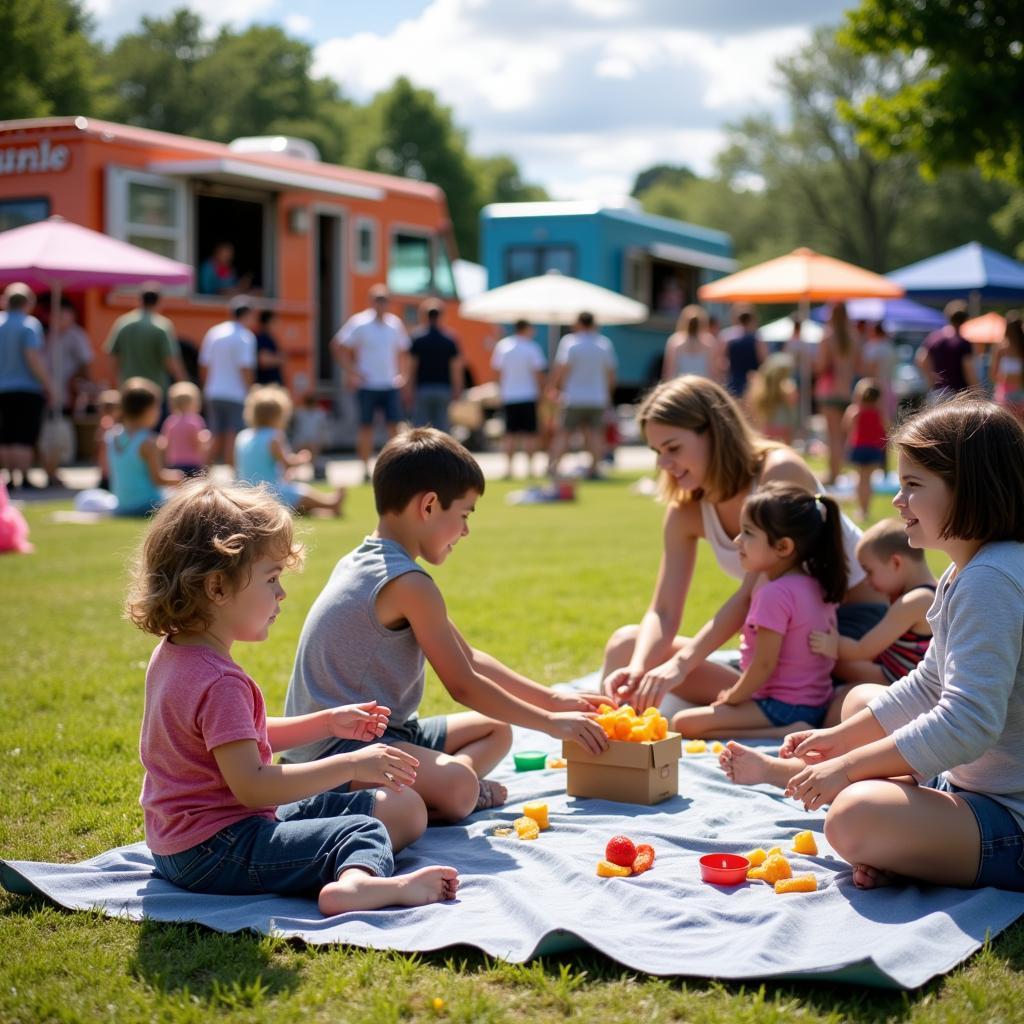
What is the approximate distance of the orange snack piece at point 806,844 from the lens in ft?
12.4

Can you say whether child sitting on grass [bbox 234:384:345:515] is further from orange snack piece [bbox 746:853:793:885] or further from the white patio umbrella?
orange snack piece [bbox 746:853:793:885]

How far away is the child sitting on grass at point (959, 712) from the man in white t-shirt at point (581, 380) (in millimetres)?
13712

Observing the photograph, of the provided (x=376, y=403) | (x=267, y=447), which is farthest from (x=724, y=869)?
(x=376, y=403)

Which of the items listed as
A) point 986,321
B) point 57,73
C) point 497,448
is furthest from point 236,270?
point 57,73

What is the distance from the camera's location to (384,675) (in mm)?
4129

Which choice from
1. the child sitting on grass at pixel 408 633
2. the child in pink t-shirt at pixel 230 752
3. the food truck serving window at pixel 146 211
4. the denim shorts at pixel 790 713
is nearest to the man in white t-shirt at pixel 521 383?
the food truck serving window at pixel 146 211

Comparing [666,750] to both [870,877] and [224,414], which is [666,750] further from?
[224,414]

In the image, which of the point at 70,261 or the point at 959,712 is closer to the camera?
the point at 959,712

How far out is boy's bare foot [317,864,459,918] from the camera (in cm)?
334

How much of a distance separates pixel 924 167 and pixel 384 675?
48.0 ft

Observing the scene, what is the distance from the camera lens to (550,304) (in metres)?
18.7

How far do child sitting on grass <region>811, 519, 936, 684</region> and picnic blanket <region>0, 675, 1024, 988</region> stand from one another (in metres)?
1.17

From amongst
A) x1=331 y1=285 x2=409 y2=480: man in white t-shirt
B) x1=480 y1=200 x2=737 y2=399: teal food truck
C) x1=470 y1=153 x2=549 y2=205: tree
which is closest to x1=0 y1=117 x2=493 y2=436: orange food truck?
x1=480 y1=200 x2=737 y2=399: teal food truck

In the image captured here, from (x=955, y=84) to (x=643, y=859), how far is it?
13.9m
